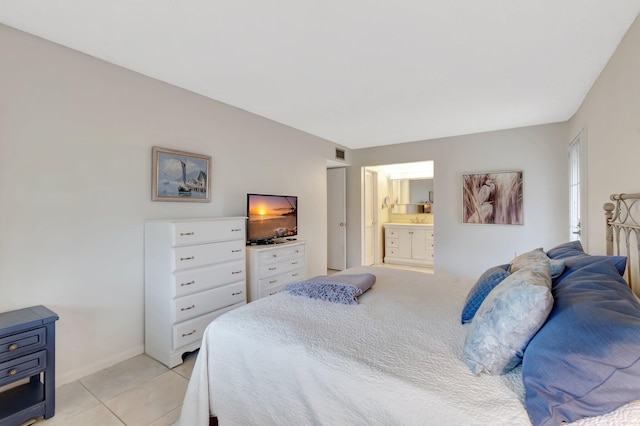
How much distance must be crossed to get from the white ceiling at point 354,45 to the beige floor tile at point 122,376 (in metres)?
2.49

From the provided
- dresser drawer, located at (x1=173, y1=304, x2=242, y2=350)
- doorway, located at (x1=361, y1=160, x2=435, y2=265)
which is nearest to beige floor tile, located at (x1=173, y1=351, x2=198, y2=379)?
dresser drawer, located at (x1=173, y1=304, x2=242, y2=350)

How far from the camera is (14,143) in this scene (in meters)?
1.96

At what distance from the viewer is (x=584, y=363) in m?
0.82

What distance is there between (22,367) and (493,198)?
529 centimetres

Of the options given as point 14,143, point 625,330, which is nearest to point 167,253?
point 14,143

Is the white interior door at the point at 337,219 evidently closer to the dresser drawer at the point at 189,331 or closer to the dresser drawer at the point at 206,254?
the dresser drawer at the point at 206,254

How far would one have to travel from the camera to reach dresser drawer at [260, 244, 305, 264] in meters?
3.28

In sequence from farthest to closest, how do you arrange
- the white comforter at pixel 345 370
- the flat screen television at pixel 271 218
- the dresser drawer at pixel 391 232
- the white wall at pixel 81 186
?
the dresser drawer at pixel 391 232 → the flat screen television at pixel 271 218 → the white wall at pixel 81 186 → the white comforter at pixel 345 370

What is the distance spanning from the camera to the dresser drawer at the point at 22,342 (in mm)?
1679

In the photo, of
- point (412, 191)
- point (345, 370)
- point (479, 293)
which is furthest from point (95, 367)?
point (412, 191)

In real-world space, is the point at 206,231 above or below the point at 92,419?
above

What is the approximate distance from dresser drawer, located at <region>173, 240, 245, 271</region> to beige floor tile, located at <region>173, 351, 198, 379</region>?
80cm

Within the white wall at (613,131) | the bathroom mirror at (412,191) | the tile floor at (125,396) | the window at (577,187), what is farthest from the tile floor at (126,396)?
the bathroom mirror at (412,191)

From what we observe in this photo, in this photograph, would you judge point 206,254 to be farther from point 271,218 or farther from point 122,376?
point 271,218
